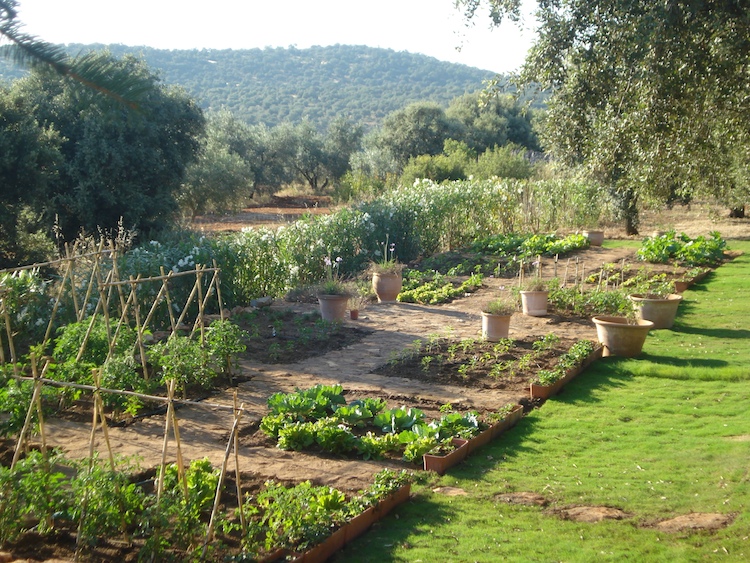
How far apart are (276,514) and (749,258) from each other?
588 inches

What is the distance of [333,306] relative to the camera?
32.8 ft

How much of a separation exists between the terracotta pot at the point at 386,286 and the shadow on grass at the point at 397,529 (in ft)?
24.1

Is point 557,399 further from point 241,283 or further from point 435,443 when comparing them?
point 241,283

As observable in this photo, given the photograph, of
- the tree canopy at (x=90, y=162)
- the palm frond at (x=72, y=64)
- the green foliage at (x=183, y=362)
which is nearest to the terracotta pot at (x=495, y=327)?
the green foliage at (x=183, y=362)

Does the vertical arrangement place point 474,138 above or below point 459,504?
above

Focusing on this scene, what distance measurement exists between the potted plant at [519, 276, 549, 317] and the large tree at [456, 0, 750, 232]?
359cm

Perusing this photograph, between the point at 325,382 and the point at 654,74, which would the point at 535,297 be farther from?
the point at 654,74

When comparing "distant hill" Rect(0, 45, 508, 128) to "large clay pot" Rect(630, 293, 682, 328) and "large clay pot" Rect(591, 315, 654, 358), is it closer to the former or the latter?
"large clay pot" Rect(630, 293, 682, 328)

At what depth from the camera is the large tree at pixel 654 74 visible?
5.30m

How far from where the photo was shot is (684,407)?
6633mm

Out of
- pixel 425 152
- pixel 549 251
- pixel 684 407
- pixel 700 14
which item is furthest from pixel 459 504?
pixel 425 152

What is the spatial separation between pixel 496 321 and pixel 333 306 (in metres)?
2.40

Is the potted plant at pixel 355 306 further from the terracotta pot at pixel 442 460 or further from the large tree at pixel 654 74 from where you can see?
the terracotta pot at pixel 442 460

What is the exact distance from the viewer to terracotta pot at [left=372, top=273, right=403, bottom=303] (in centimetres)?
1189
